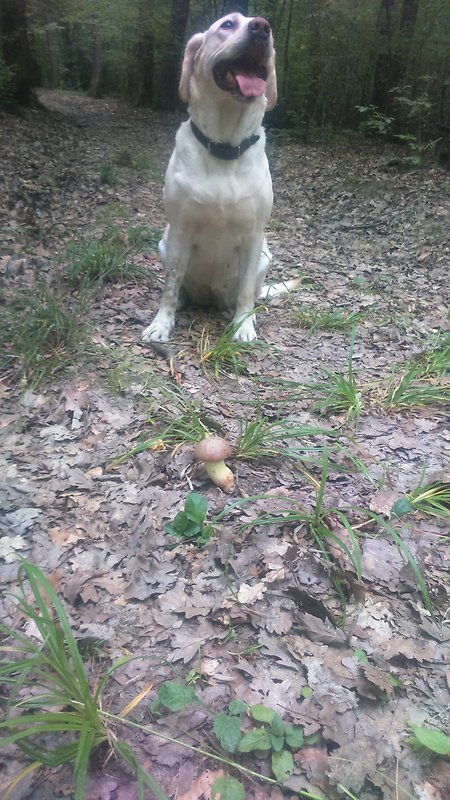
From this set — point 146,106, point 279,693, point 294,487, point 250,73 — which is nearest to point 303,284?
point 250,73

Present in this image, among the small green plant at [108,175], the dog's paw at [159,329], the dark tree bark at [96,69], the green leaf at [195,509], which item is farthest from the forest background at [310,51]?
the green leaf at [195,509]

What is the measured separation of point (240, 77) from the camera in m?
2.65

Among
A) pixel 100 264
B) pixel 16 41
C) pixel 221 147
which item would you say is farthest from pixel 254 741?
pixel 16 41

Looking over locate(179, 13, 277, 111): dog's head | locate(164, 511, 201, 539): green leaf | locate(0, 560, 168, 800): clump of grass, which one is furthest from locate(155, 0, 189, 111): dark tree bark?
locate(0, 560, 168, 800): clump of grass

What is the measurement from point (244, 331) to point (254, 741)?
239 cm

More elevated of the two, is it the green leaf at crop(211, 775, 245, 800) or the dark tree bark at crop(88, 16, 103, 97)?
the dark tree bark at crop(88, 16, 103, 97)

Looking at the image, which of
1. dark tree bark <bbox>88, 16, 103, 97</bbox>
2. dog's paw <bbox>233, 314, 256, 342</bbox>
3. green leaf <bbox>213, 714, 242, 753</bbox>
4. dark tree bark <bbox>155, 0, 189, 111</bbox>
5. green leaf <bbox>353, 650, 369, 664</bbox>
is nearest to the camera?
green leaf <bbox>213, 714, 242, 753</bbox>

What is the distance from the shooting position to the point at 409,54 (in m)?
8.54

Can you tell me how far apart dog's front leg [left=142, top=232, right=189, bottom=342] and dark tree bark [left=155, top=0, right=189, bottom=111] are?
8.21m

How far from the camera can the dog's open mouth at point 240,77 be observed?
8.68ft

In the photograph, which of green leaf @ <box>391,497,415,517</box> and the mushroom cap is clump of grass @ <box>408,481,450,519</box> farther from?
the mushroom cap

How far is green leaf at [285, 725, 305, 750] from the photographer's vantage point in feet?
4.38

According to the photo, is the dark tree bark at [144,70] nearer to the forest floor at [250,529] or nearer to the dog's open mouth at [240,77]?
Answer: the forest floor at [250,529]

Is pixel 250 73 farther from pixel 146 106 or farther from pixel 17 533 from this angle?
pixel 146 106
